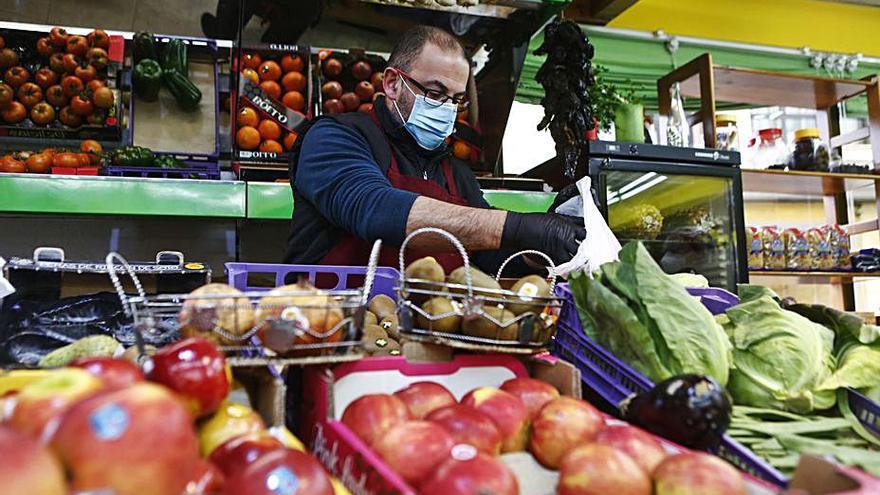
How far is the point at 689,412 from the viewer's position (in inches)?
44.8

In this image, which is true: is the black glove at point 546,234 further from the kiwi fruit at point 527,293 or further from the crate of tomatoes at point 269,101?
the crate of tomatoes at point 269,101

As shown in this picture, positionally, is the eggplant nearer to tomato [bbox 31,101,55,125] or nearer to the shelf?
tomato [bbox 31,101,55,125]

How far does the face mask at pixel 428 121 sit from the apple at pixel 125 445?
213 centimetres

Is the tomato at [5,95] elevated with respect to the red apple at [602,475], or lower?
elevated

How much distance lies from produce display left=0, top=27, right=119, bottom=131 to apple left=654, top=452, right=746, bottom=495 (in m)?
3.71

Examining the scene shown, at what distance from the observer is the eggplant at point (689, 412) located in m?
1.13

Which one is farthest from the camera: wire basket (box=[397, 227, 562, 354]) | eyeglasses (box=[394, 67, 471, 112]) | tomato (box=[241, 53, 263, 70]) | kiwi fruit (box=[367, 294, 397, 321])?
tomato (box=[241, 53, 263, 70])

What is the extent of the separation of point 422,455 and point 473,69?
3.63m

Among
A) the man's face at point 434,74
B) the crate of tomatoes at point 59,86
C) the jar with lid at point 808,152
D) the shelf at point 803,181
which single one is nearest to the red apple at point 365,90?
the man's face at point 434,74

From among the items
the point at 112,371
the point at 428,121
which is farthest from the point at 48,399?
the point at 428,121

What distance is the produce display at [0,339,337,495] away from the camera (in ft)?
2.09

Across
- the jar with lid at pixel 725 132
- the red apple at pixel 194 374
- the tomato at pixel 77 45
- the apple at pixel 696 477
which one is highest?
the tomato at pixel 77 45

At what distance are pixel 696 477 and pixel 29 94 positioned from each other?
13.3ft

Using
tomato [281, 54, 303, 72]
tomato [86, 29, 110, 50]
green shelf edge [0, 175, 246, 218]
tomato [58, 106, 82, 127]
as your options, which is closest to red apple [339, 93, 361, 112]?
tomato [281, 54, 303, 72]
